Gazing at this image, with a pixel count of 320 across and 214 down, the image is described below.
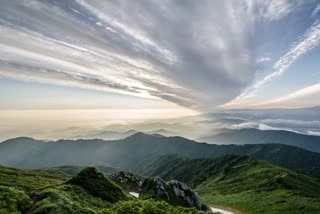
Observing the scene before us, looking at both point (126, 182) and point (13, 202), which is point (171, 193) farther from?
point (126, 182)

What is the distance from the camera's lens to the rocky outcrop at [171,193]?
183 feet

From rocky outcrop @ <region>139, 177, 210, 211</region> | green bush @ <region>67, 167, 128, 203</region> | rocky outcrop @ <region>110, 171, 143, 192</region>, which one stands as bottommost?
rocky outcrop @ <region>110, 171, 143, 192</region>

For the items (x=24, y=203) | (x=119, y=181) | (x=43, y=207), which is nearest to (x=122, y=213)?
(x=43, y=207)

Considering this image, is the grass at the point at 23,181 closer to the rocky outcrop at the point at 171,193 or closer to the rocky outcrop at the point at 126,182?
the rocky outcrop at the point at 171,193

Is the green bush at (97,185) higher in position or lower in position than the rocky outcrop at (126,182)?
higher

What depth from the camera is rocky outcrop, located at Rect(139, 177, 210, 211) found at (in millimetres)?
55747

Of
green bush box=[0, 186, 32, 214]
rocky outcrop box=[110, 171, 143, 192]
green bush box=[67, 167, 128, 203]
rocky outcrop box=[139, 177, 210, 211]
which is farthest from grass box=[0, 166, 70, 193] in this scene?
rocky outcrop box=[110, 171, 143, 192]

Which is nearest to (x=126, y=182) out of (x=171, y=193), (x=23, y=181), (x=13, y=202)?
A: (x=23, y=181)

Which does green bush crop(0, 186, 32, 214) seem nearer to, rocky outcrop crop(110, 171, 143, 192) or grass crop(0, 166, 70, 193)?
grass crop(0, 166, 70, 193)

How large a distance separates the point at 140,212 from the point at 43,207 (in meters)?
10.6

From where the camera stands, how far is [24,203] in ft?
95.7

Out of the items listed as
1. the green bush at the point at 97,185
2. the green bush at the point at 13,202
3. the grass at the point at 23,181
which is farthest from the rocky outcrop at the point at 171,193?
the green bush at the point at 13,202

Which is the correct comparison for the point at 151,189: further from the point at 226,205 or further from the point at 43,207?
the point at 226,205

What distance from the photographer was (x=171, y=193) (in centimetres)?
5894
